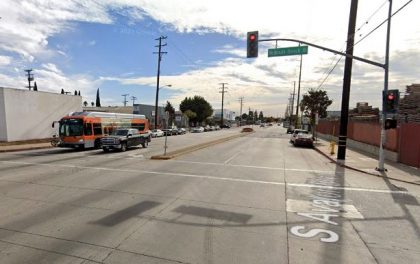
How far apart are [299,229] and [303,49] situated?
13.4m

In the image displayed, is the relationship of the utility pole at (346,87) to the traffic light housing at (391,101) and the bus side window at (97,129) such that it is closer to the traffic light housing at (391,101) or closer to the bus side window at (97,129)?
the traffic light housing at (391,101)

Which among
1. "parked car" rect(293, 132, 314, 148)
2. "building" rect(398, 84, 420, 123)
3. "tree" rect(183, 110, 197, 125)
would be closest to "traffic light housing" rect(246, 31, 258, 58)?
"building" rect(398, 84, 420, 123)

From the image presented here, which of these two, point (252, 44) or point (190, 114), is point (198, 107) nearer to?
point (190, 114)

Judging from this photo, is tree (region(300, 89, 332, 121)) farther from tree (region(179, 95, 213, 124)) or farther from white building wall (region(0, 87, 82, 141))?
tree (region(179, 95, 213, 124))

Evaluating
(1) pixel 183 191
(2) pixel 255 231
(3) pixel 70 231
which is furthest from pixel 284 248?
(1) pixel 183 191

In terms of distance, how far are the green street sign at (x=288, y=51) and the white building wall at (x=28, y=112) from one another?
26109 millimetres

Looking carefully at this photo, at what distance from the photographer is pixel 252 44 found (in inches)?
720

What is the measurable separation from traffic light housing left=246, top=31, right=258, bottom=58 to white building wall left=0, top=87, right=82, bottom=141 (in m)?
25.2

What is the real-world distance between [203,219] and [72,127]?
21165mm

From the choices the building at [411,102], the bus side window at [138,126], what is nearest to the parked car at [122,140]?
the bus side window at [138,126]

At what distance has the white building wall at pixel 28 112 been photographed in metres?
32.1

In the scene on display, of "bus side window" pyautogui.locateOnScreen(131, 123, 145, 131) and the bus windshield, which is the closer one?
the bus windshield

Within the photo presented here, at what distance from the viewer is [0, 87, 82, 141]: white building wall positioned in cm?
3206

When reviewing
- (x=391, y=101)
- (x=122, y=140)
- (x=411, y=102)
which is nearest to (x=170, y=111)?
(x=122, y=140)
